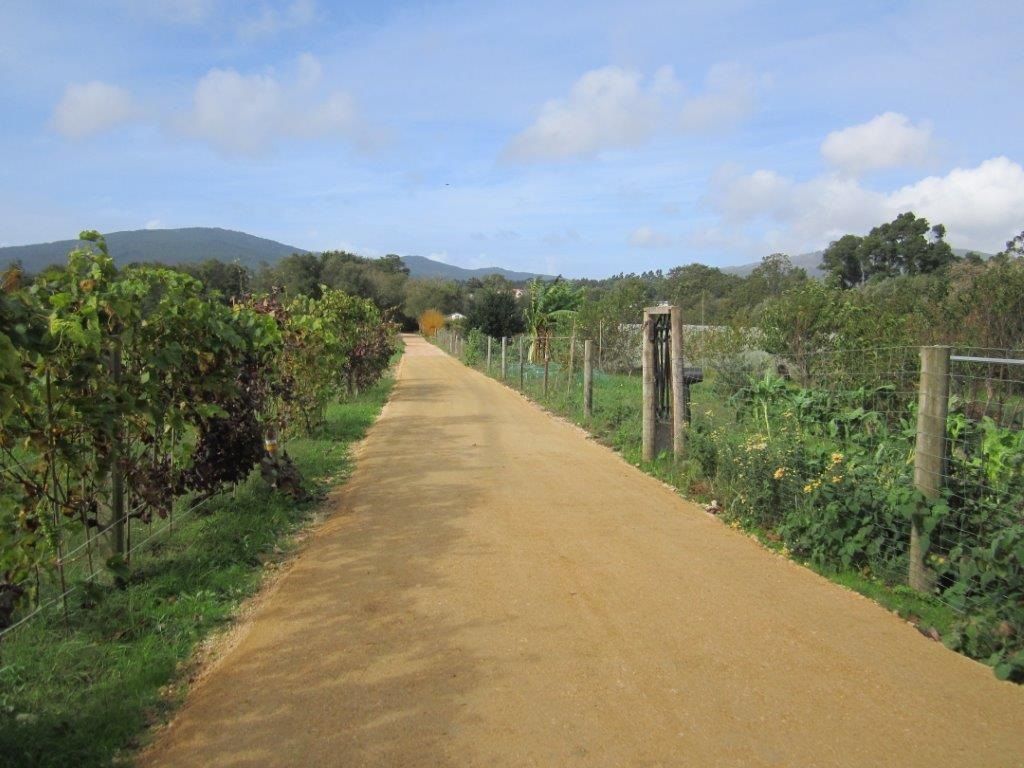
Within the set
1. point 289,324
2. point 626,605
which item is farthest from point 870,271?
point 626,605

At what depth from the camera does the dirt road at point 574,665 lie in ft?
10.6

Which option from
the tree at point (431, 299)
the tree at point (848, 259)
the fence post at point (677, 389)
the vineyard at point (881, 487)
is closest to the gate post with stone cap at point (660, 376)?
the fence post at point (677, 389)

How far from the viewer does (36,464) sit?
15.6 feet

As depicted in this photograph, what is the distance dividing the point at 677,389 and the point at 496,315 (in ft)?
108

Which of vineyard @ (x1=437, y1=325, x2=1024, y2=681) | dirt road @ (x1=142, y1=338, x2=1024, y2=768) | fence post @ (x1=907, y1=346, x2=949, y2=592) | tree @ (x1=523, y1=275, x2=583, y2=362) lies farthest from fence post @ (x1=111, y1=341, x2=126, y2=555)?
tree @ (x1=523, y1=275, x2=583, y2=362)

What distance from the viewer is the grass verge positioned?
3308mm

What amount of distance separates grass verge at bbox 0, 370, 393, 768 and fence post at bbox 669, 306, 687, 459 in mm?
4242

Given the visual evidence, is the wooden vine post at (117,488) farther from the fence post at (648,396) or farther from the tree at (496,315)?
the tree at (496,315)

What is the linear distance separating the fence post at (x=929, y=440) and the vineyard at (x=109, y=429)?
177 inches

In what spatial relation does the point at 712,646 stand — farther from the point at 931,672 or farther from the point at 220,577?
the point at 220,577

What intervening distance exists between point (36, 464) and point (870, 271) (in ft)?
149

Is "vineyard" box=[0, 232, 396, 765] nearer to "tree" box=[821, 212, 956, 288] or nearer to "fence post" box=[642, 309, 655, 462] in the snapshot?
"fence post" box=[642, 309, 655, 462]

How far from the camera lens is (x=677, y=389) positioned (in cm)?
921

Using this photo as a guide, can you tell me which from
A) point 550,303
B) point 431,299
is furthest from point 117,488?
point 431,299
